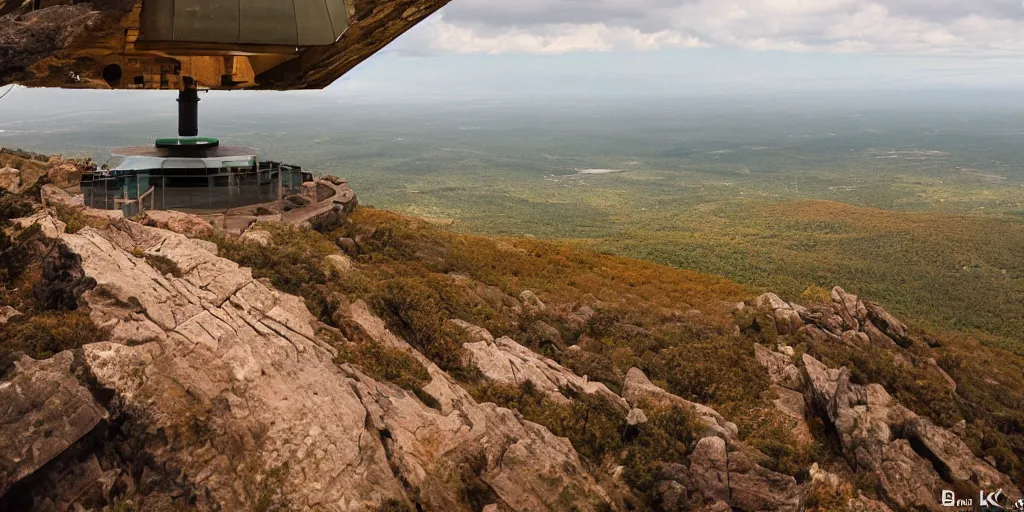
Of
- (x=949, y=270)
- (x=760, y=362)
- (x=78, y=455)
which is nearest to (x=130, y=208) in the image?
(x=78, y=455)

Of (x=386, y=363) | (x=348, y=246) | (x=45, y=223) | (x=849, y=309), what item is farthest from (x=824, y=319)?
(x=45, y=223)

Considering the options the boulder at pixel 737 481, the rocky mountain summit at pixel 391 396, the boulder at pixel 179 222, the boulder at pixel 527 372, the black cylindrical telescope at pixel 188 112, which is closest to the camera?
the rocky mountain summit at pixel 391 396

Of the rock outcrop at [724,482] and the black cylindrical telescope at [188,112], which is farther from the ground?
the black cylindrical telescope at [188,112]

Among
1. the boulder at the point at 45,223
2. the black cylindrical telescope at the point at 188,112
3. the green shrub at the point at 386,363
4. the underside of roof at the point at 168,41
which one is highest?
the underside of roof at the point at 168,41

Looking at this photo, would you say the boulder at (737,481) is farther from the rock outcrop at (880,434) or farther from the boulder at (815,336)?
the boulder at (815,336)

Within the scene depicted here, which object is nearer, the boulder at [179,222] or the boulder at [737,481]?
the boulder at [737,481]

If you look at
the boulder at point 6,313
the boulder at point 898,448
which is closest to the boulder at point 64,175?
the boulder at point 6,313

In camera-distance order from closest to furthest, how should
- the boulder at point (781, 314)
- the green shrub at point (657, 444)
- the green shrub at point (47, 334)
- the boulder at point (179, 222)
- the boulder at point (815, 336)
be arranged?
1. the green shrub at point (47, 334)
2. the green shrub at point (657, 444)
3. the boulder at point (179, 222)
4. the boulder at point (815, 336)
5. the boulder at point (781, 314)

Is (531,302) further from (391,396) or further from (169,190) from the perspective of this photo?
(169,190)
